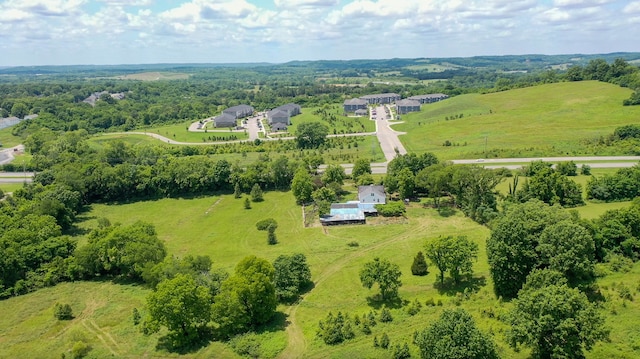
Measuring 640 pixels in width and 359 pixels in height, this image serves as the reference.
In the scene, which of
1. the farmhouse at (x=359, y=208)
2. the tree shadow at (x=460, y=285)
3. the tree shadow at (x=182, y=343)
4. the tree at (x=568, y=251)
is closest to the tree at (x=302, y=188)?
the farmhouse at (x=359, y=208)

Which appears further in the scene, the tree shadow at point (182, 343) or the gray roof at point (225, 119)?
the gray roof at point (225, 119)

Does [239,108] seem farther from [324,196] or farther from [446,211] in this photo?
[446,211]

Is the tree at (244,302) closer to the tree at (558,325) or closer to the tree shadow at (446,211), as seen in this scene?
the tree at (558,325)

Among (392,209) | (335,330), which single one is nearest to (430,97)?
(392,209)

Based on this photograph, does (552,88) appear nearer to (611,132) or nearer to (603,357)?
(611,132)

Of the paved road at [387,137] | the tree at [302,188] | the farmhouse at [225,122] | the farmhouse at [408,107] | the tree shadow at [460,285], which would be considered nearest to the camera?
the tree shadow at [460,285]

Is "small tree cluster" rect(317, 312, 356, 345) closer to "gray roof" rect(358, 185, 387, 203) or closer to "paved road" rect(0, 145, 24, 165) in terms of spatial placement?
"gray roof" rect(358, 185, 387, 203)

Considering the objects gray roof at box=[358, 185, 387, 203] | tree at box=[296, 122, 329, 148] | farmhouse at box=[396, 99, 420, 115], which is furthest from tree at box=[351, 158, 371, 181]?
farmhouse at box=[396, 99, 420, 115]

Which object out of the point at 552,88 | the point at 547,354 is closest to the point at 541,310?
the point at 547,354
